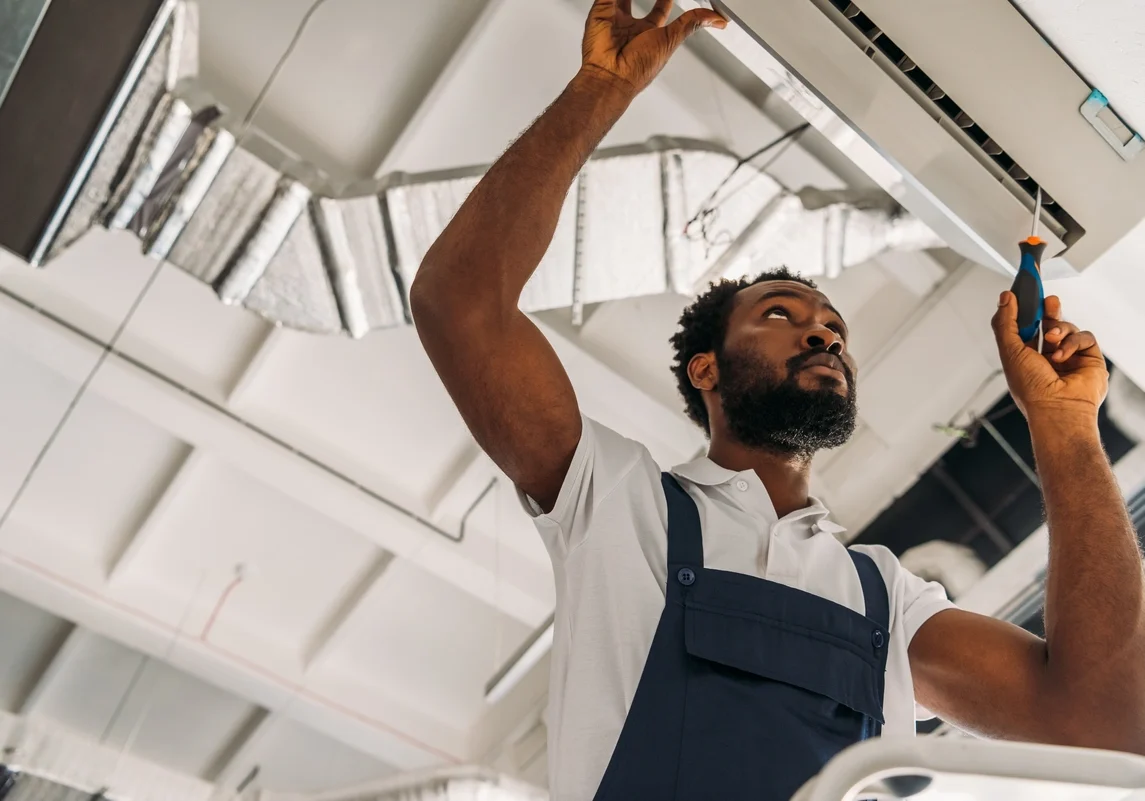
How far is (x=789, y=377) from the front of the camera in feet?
4.05

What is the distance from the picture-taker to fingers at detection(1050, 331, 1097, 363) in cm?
117

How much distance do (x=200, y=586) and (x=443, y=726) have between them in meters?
0.93

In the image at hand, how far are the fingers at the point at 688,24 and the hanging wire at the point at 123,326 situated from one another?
1019 millimetres

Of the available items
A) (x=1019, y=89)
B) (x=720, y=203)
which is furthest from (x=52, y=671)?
(x=1019, y=89)

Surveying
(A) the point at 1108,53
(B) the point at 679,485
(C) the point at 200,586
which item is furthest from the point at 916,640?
(C) the point at 200,586

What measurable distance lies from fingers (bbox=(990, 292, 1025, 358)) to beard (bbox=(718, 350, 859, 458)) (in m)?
0.18

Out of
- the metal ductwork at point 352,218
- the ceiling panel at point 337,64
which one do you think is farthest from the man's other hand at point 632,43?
the ceiling panel at point 337,64

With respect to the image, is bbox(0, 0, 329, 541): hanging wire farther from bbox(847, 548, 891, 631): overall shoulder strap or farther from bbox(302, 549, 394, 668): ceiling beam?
bbox(847, 548, 891, 631): overall shoulder strap

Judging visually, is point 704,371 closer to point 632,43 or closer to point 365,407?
point 632,43

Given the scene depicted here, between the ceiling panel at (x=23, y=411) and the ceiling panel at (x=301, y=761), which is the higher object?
the ceiling panel at (x=23, y=411)

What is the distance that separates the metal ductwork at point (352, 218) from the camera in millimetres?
1847

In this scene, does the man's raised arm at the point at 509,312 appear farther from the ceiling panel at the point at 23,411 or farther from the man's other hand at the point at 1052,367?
the ceiling panel at the point at 23,411

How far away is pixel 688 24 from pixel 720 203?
861 millimetres

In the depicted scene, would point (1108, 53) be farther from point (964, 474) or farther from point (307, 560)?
point (307, 560)
